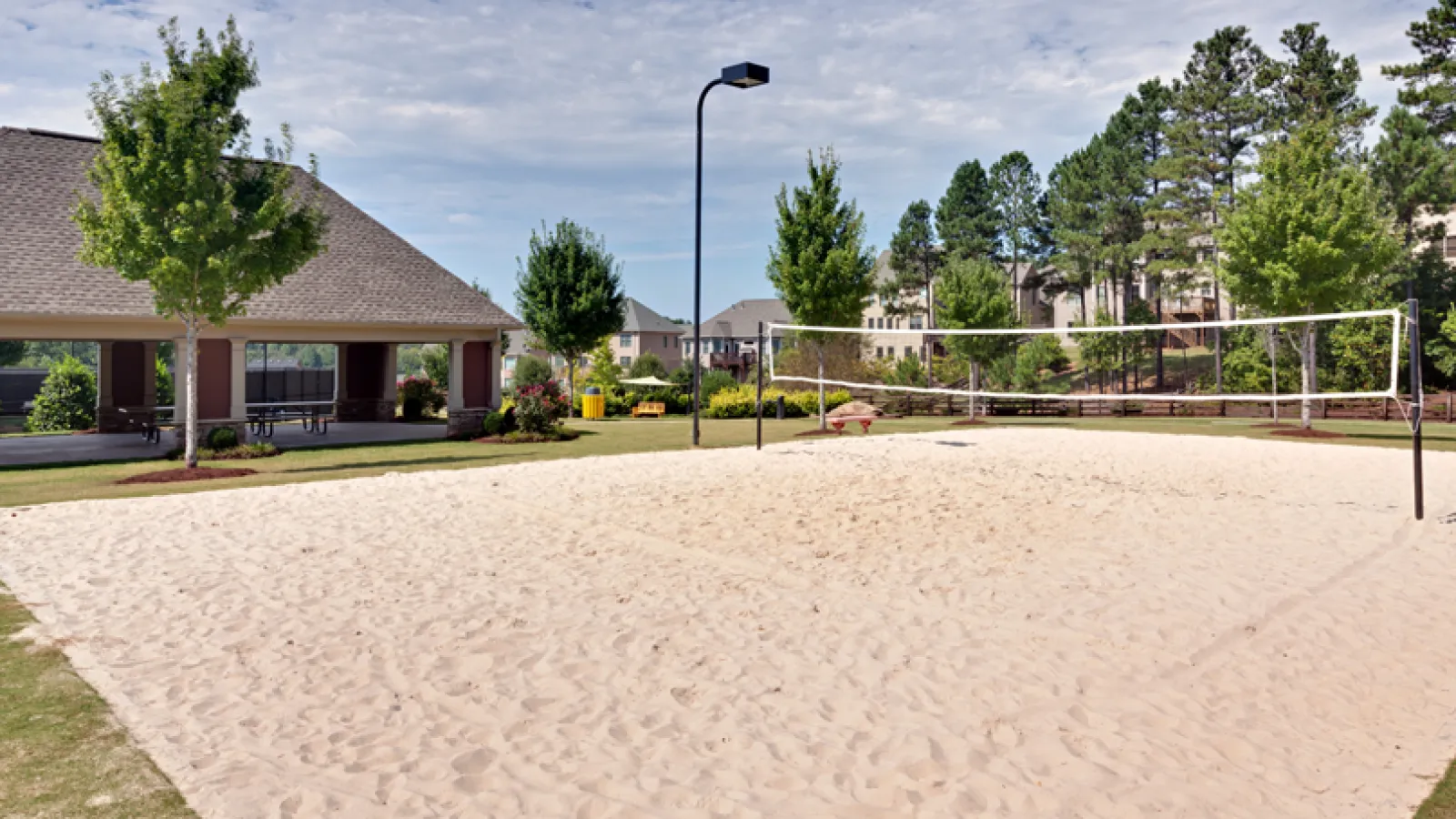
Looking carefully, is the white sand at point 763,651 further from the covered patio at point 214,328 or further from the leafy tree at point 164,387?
the leafy tree at point 164,387

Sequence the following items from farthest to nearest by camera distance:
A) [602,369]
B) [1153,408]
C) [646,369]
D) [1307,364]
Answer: [646,369], [1153,408], [602,369], [1307,364]

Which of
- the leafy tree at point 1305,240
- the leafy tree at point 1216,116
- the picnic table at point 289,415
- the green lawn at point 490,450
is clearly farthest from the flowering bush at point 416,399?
the leafy tree at point 1216,116

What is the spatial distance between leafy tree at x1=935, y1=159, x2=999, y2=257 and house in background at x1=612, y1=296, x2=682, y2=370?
1024 inches

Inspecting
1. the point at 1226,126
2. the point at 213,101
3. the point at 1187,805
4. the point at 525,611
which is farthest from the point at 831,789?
the point at 1226,126

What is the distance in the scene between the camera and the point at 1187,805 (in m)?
4.38

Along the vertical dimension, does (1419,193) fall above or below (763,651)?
above

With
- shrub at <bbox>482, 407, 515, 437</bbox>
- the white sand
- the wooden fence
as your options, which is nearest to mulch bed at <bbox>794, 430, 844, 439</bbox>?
shrub at <bbox>482, 407, 515, 437</bbox>

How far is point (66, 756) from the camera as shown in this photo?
15.7 feet

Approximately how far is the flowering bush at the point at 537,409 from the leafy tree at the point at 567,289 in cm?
1290

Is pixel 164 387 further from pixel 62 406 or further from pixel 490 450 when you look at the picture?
pixel 490 450

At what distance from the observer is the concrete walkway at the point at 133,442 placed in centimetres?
1914

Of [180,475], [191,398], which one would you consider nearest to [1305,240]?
[191,398]

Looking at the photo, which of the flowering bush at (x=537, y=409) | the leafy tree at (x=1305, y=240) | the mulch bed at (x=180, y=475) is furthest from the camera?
the leafy tree at (x=1305, y=240)

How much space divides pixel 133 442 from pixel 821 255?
1888 centimetres
